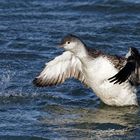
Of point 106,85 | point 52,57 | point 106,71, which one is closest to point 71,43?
point 106,71

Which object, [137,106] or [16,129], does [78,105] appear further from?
[16,129]

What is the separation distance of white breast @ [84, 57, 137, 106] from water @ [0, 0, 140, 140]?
0.56 feet

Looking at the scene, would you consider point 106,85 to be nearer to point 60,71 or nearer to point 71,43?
point 71,43

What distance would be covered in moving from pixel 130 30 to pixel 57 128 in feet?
20.6

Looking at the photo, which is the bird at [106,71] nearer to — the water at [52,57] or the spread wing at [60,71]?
the water at [52,57]

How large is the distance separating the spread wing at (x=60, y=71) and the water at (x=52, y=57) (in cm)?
20

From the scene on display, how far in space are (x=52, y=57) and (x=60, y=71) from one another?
2.01m

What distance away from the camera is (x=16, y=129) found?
12641 mm

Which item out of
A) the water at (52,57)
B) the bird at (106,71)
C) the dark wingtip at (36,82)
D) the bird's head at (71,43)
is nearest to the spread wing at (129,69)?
the bird at (106,71)

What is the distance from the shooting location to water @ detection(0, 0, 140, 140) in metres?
12.8

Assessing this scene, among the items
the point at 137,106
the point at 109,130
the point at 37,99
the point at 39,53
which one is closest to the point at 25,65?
the point at 39,53

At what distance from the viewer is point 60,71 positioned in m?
15.2

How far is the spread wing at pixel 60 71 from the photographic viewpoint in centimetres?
1498

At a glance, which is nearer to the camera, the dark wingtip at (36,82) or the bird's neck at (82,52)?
the bird's neck at (82,52)
